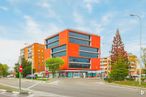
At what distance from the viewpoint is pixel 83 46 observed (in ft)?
418

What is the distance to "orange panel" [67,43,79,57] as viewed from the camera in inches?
4727

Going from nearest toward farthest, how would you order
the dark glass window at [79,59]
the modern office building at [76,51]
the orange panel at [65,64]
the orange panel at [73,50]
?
the orange panel at [65,64], the orange panel at [73,50], the modern office building at [76,51], the dark glass window at [79,59]

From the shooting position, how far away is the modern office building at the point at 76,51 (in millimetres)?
120625

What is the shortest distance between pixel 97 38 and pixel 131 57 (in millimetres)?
47188

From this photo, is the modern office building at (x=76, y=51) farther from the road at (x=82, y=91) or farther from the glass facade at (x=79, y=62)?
the road at (x=82, y=91)

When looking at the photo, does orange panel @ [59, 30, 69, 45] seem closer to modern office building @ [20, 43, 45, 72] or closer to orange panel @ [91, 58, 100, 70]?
orange panel @ [91, 58, 100, 70]

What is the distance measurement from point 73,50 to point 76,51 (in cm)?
189

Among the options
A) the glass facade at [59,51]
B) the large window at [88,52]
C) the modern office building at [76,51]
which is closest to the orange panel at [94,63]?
the modern office building at [76,51]

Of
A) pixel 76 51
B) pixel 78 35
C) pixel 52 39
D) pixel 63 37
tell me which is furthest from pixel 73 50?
pixel 52 39

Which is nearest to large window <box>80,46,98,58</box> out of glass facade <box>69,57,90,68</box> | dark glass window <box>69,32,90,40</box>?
glass facade <box>69,57,90,68</box>

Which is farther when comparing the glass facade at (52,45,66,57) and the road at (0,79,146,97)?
the glass facade at (52,45,66,57)

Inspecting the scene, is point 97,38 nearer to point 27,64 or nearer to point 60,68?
point 60,68

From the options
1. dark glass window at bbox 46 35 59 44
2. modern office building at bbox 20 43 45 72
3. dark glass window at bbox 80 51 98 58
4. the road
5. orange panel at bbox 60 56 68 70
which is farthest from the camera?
modern office building at bbox 20 43 45 72

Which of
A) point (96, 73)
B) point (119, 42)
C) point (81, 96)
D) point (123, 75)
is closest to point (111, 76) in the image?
point (123, 75)
